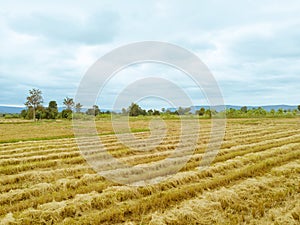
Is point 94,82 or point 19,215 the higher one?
point 94,82

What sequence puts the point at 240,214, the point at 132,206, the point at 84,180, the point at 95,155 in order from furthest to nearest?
the point at 95,155
the point at 84,180
the point at 132,206
the point at 240,214

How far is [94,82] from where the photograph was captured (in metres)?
8.20

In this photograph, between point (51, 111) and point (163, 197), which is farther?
point (51, 111)

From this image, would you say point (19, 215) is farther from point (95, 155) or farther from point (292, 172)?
point (292, 172)

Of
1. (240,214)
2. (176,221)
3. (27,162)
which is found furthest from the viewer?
(27,162)

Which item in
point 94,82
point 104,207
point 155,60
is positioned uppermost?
point 155,60

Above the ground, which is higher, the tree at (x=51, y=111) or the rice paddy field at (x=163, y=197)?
the tree at (x=51, y=111)

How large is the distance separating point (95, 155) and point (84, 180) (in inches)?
147

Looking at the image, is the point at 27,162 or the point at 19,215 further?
the point at 27,162

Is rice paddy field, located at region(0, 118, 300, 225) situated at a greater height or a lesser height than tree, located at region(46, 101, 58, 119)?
lesser

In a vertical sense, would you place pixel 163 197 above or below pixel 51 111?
below

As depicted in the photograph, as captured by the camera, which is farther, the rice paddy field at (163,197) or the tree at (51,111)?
the tree at (51,111)

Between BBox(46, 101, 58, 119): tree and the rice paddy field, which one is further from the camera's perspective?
BBox(46, 101, 58, 119): tree

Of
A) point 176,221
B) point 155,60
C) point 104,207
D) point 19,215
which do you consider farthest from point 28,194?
point 155,60
